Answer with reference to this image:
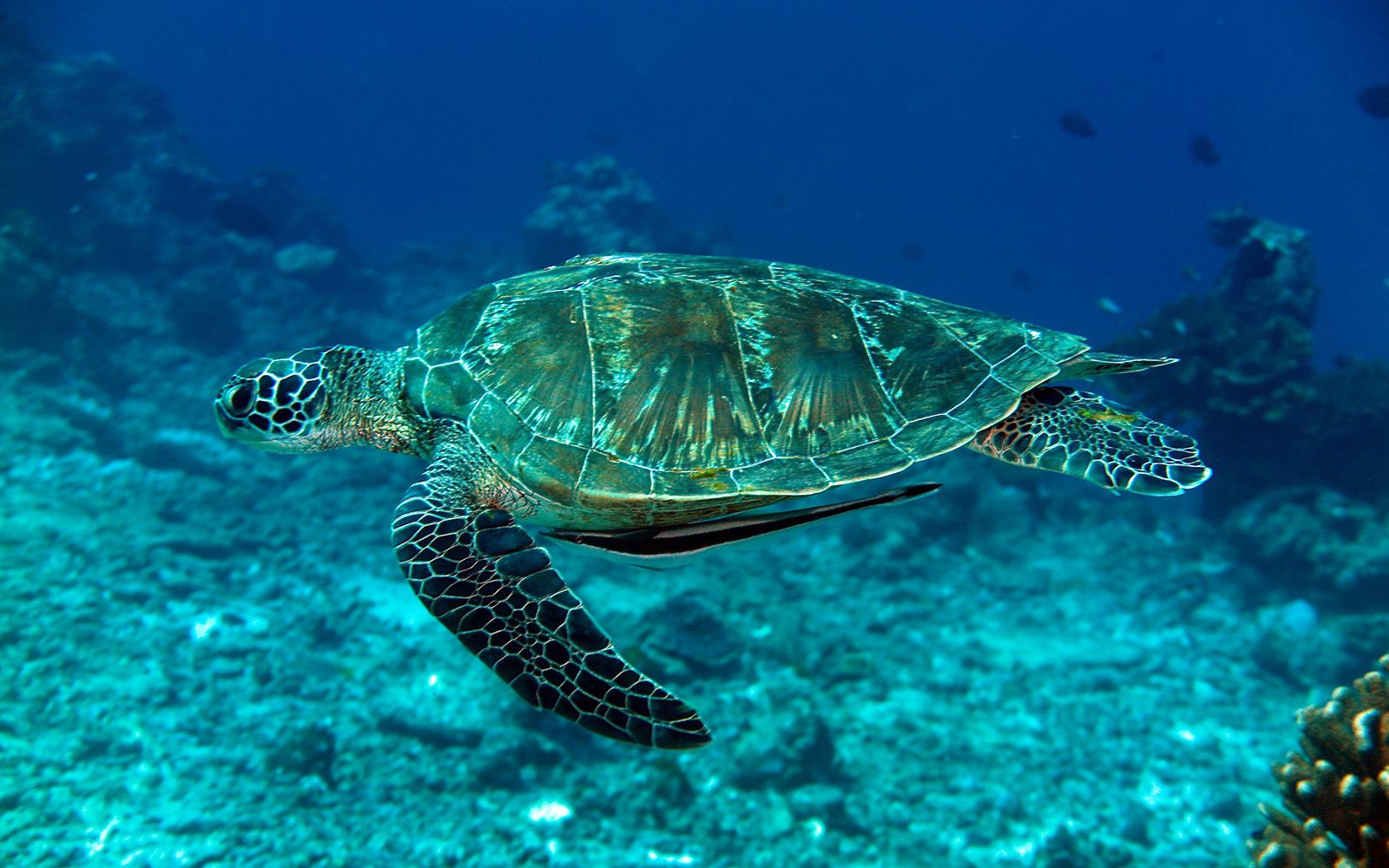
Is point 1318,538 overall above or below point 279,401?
above

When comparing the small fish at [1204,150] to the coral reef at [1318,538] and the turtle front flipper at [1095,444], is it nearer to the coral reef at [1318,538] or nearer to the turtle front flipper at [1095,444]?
the coral reef at [1318,538]

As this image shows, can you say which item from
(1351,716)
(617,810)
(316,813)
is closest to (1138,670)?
(1351,716)

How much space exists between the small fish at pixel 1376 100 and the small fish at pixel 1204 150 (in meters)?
2.82

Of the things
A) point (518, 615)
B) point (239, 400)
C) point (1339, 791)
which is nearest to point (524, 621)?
point (518, 615)

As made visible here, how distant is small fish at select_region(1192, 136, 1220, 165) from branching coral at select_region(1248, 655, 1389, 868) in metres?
19.4

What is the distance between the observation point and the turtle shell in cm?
319

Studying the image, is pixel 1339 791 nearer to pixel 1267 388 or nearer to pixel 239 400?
pixel 239 400

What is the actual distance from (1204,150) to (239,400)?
888 inches

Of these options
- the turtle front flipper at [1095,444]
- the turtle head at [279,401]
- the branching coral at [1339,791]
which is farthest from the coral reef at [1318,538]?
the turtle head at [279,401]

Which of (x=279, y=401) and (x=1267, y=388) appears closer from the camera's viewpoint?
(x=279, y=401)

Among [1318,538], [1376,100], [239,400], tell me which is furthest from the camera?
[1376,100]

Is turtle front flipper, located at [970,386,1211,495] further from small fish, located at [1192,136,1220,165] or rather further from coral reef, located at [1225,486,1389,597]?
small fish, located at [1192,136,1220,165]

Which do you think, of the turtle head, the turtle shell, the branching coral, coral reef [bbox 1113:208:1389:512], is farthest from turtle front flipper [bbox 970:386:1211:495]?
coral reef [bbox 1113:208:1389:512]

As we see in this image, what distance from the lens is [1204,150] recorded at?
17.5 m
